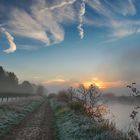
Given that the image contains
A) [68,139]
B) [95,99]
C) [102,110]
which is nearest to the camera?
[68,139]

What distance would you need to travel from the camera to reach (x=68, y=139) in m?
16.0

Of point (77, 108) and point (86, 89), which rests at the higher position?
point (86, 89)

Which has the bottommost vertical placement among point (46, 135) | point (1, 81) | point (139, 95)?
point (46, 135)

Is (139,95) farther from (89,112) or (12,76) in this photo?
(12,76)

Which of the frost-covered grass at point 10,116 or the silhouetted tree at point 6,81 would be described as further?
the silhouetted tree at point 6,81

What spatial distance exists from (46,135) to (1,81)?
132 m

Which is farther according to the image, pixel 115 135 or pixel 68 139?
pixel 68 139

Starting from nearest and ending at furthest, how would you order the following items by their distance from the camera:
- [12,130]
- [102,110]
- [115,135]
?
[115,135] → [12,130] → [102,110]

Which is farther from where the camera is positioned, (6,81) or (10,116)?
(6,81)

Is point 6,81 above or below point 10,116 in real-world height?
above

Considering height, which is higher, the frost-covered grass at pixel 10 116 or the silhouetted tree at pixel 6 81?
the silhouetted tree at pixel 6 81

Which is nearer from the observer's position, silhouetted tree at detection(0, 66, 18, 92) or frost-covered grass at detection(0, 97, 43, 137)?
frost-covered grass at detection(0, 97, 43, 137)

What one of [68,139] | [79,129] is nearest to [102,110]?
[79,129]

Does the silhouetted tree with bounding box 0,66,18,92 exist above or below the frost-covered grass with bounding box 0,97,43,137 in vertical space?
above
